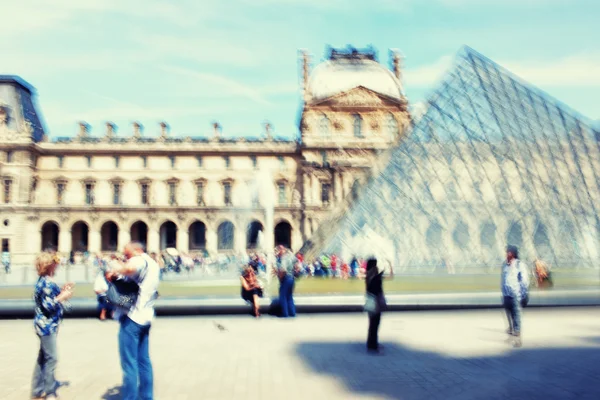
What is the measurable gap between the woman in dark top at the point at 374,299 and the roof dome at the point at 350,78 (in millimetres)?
43510

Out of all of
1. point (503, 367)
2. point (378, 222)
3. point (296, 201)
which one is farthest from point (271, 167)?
point (503, 367)

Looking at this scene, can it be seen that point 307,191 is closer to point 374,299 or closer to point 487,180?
point 487,180

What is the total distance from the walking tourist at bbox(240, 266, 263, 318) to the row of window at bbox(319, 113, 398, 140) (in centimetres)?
3716

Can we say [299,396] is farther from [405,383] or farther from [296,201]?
[296,201]

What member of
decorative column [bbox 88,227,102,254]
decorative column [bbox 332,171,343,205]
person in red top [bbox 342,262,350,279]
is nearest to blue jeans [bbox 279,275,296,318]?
person in red top [bbox 342,262,350,279]

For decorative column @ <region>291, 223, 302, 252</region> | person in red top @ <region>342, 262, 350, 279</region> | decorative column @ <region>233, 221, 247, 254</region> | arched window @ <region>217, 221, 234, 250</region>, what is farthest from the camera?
arched window @ <region>217, 221, 234, 250</region>

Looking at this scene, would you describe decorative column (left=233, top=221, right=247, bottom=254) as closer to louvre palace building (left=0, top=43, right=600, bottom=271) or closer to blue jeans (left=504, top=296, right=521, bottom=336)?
louvre palace building (left=0, top=43, right=600, bottom=271)

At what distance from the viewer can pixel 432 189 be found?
17859mm

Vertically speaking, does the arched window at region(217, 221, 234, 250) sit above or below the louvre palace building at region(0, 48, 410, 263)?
below

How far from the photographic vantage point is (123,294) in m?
4.71

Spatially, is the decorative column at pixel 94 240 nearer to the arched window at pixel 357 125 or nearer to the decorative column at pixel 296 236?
the decorative column at pixel 296 236

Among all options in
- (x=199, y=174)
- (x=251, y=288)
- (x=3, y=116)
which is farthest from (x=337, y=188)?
(x=251, y=288)

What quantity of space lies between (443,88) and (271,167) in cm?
3176

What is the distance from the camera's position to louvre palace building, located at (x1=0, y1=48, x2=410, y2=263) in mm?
47188
